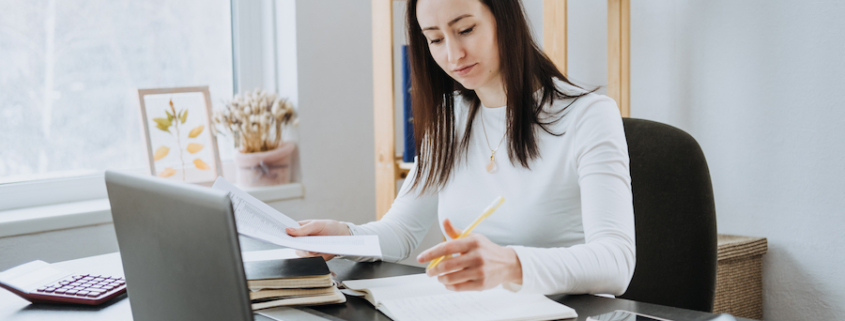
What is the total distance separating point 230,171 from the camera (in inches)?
87.3

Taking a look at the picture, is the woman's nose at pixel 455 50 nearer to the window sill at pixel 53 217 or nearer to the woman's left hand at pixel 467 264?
the woman's left hand at pixel 467 264

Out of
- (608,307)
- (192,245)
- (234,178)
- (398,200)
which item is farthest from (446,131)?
(234,178)

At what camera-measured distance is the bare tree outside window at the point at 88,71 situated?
71.2 inches

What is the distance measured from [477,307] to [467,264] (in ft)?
0.25

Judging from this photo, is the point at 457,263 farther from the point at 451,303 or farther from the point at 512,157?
the point at 512,157

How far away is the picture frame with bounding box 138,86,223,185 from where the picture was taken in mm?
1909

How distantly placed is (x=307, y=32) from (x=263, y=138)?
383mm

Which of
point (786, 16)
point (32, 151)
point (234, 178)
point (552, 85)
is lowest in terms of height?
point (234, 178)

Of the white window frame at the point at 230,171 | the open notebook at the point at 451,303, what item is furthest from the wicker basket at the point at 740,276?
the white window frame at the point at 230,171

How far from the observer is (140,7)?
2.00 meters

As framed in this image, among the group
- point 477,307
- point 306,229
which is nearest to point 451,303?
point 477,307

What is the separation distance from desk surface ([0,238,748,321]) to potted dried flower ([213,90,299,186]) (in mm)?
973

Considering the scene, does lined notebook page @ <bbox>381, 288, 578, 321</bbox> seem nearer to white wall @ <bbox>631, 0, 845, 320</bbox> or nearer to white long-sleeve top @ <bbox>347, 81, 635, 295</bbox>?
white long-sleeve top @ <bbox>347, 81, 635, 295</bbox>

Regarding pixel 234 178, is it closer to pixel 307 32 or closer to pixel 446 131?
pixel 307 32
